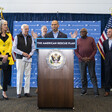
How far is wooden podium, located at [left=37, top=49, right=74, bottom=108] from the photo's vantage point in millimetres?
2775

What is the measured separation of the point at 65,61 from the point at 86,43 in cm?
190

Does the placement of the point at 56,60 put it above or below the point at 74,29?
below

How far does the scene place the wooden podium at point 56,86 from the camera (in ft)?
9.11

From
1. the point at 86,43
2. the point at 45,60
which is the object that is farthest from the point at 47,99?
the point at 86,43

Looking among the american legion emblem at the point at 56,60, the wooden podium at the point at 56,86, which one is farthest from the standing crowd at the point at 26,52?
the wooden podium at the point at 56,86

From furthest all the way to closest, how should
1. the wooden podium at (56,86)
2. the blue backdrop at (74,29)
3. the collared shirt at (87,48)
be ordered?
the blue backdrop at (74,29), the collared shirt at (87,48), the wooden podium at (56,86)

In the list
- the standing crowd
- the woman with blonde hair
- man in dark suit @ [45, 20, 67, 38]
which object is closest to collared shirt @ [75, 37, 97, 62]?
the standing crowd

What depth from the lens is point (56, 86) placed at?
2.79 metres

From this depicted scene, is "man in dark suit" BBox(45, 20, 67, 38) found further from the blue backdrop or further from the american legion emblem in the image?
the blue backdrop

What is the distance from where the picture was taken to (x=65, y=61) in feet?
9.20

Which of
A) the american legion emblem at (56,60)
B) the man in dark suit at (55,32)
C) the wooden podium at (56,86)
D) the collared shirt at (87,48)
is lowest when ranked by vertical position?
the wooden podium at (56,86)

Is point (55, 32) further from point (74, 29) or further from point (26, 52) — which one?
point (74, 29)

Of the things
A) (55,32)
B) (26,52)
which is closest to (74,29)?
(26,52)

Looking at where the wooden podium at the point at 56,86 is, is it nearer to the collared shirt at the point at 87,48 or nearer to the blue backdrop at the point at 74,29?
the collared shirt at the point at 87,48
